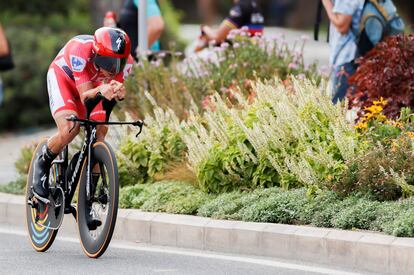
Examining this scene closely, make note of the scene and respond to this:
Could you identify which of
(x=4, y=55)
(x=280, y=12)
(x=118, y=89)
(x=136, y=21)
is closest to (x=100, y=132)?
(x=118, y=89)

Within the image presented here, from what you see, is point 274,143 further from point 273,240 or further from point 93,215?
point 93,215

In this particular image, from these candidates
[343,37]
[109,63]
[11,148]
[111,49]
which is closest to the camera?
[111,49]

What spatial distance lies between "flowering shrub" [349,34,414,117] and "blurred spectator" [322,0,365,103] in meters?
1.29

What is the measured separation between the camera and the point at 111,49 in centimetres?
876

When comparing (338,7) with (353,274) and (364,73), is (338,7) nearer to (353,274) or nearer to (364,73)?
(364,73)

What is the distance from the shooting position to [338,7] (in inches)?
500

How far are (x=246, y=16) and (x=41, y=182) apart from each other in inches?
204

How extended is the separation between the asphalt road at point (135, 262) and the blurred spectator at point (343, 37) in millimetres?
3729

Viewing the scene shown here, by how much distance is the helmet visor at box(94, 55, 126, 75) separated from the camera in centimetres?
884

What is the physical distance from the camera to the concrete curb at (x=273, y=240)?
827 cm

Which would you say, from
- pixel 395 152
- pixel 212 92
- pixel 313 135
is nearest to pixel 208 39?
pixel 212 92

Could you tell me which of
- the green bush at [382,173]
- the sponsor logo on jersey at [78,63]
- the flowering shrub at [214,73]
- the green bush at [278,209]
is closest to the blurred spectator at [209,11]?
the flowering shrub at [214,73]

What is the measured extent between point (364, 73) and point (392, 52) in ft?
1.06

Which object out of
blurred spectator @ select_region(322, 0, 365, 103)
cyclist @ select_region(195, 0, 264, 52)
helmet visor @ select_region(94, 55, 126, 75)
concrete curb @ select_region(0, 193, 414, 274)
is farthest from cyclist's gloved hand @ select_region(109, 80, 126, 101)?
cyclist @ select_region(195, 0, 264, 52)
